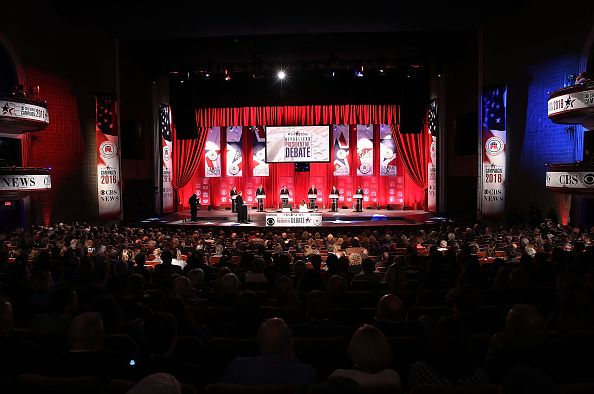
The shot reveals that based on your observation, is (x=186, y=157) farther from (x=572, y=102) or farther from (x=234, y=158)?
(x=572, y=102)

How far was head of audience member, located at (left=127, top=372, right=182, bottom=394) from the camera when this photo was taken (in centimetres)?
204

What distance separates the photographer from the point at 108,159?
1944 centimetres

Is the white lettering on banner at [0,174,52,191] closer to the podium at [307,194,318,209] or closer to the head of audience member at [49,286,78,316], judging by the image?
the podium at [307,194,318,209]

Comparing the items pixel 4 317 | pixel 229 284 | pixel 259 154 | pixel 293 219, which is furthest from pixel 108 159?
pixel 4 317

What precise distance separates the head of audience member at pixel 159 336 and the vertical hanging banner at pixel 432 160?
19879mm

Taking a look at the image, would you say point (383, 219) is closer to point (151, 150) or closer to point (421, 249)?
point (421, 249)

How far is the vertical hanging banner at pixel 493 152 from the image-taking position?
17938mm

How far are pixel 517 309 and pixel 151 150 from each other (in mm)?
21001

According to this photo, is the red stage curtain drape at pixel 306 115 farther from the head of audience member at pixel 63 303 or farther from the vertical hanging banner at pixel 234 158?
the head of audience member at pixel 63 303

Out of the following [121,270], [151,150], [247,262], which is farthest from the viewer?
[151,150]

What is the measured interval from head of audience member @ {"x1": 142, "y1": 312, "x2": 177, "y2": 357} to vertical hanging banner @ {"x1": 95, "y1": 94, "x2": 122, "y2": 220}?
56.4ft

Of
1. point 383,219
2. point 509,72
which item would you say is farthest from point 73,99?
point 509,72

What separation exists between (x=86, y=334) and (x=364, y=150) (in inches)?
902

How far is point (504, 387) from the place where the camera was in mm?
2090
